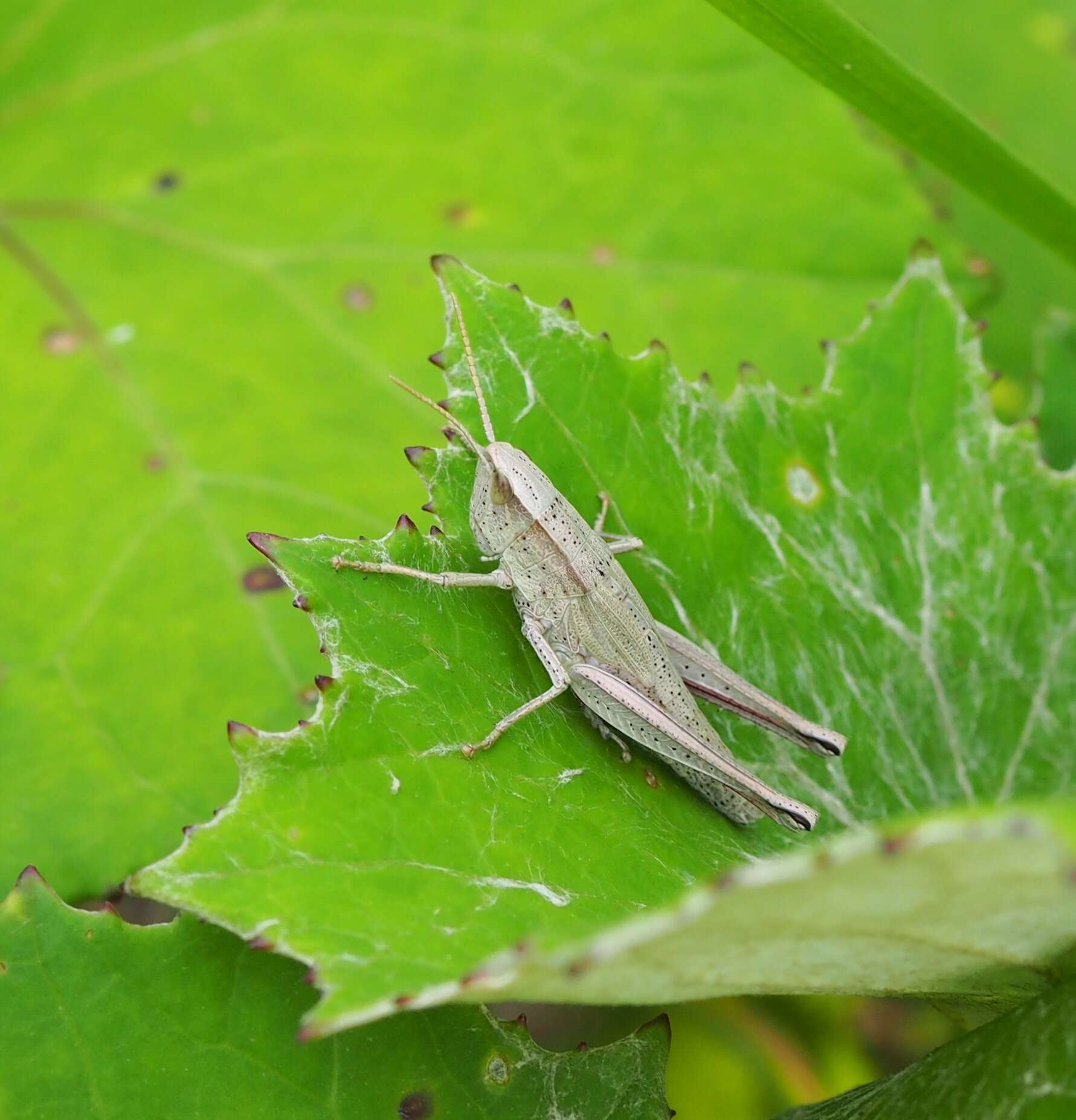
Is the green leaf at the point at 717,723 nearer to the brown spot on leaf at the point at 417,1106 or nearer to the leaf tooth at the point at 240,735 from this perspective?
the leaf tooth at the point at 240,735

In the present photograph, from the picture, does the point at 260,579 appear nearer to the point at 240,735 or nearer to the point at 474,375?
the point at 474,375

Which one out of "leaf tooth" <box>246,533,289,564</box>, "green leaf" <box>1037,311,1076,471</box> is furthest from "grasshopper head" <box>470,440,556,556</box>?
"green leaf" <box>1037,311,1076,471</box>

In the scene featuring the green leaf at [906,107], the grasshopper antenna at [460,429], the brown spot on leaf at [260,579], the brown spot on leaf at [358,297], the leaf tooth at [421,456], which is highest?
the green leaf at [906,107]

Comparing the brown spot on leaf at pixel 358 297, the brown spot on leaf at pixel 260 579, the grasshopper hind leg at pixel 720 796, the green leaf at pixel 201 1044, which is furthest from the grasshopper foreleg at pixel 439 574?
the brown spot on leaf at pixel 358 297

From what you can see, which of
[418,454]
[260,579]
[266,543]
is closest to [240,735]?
[266,543]

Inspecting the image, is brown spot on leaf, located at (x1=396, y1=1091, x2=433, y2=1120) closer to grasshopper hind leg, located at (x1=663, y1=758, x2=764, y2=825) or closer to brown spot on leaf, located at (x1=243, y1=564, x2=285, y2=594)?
grasshopper hind leg, located at (x1=663, y1=758, x2=764, y2=825)

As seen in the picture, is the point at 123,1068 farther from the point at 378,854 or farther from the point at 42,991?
the point at 378,854

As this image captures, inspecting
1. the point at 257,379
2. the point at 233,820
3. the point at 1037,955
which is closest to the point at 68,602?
the point at 257,379
